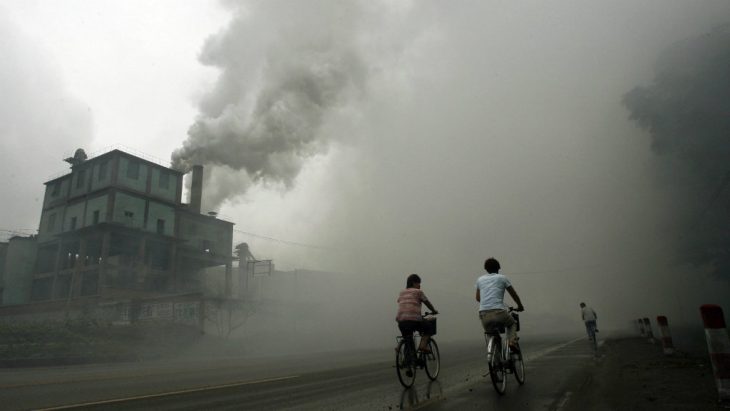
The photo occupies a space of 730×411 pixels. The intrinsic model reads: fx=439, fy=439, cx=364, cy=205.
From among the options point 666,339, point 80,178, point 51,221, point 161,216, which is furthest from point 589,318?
point 51,221

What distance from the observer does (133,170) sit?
45656 mm

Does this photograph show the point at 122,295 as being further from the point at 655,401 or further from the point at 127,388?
the point at 655,401

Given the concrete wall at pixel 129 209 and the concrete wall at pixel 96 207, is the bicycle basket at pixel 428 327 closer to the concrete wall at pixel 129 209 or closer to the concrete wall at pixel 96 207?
the concrete wall at pixel 129 209

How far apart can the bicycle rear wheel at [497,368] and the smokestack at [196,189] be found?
1448 inches

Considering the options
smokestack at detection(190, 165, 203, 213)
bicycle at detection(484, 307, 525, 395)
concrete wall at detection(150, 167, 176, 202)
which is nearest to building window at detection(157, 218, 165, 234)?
concrete wall at detection(150, 167, 176, 202)

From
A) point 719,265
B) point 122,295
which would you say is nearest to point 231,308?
point 122,295

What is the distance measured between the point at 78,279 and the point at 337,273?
112 ft

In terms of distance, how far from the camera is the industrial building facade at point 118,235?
4269 centimetres

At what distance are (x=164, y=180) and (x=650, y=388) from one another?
49665 millimetres

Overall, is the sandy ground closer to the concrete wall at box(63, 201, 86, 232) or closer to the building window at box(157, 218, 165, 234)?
the building window at box(157, 218, 165, 234)

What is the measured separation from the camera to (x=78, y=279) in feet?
135

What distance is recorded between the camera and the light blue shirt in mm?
6508

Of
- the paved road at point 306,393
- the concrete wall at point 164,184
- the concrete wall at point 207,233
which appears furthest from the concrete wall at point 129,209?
the paved road at point 306,393

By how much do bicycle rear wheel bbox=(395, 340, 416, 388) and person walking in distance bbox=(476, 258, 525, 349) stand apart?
4.29 feet
